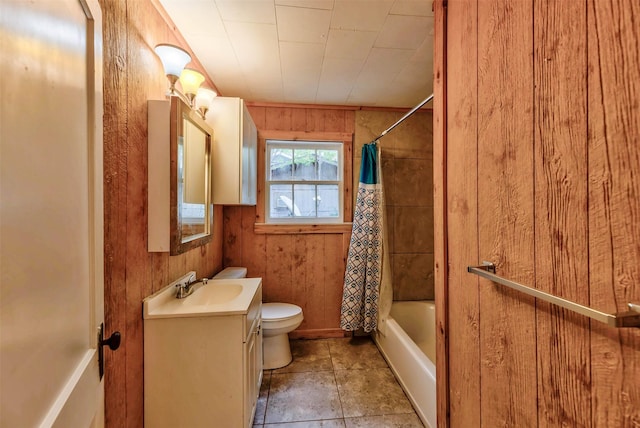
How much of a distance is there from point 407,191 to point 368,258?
2.70 feet

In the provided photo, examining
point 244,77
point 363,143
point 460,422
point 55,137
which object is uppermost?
point 244,77

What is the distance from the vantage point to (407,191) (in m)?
2.65

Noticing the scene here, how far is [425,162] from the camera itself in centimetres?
266

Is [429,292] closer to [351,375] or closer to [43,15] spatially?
[351,375]

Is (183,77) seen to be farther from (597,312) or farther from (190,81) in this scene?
(597,312)

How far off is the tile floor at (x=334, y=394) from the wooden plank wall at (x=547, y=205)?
2.52 feet

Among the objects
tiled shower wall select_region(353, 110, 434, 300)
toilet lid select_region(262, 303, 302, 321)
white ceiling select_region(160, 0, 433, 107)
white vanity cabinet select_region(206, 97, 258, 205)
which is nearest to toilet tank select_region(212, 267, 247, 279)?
toilet lid select_region(262, 303, 302, 321)

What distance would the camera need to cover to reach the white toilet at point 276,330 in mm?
2008

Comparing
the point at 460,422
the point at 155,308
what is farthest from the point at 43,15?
the point at 460,422

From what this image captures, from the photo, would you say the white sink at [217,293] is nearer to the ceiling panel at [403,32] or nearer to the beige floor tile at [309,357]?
the beige floor tile at [309,357]

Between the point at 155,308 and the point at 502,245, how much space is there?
1.48 m

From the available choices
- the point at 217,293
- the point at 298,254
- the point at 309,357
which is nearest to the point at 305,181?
the point at 298,254

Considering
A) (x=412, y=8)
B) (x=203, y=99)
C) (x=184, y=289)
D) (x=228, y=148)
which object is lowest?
(x=184, y=289)

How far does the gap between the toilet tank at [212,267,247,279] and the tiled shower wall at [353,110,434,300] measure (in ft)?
4.48
